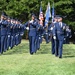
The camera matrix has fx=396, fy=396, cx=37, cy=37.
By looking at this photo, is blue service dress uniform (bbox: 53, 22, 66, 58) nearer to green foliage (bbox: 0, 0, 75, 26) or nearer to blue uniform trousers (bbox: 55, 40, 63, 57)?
blue uniform trousers (bbox: 55, 40, 63, 57)

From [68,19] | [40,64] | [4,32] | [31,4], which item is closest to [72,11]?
[68,19]

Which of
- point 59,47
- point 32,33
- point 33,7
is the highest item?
point 33,7

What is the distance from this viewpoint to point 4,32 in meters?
19.7

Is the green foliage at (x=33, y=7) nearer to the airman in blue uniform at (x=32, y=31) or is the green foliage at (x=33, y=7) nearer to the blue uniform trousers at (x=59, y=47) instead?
the airman in blue uniform at (x=32, y=31)

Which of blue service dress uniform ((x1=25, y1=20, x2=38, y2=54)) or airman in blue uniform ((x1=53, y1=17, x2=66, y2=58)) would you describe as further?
blue service dress uniform ((x1=25, y1=20, x2=38, y2=54))

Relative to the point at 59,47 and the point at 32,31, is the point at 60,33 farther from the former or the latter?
the point at 32,31

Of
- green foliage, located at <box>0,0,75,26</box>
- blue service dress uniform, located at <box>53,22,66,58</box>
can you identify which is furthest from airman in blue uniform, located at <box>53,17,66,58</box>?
green foliage, located at <box>0,0,75,26</box>

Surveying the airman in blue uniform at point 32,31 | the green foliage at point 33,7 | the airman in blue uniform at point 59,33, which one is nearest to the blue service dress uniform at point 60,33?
the airman in blue uniform at point 59,33

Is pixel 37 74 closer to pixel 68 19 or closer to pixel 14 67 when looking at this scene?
pixel 14 67

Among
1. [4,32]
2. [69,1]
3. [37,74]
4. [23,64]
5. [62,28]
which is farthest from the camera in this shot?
[69,1]

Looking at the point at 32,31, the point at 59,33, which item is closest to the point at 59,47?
the point at 59,33

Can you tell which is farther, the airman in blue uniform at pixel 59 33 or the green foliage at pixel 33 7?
the green foliage at pixel 33 7

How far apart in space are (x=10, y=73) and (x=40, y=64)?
261cm

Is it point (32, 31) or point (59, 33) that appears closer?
point (59, 33)
